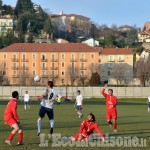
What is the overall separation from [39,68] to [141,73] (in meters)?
26.7

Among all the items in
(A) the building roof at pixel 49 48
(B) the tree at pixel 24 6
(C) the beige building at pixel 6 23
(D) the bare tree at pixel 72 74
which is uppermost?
(B) the tree at pixel 24 6

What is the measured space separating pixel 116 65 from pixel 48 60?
1787cm

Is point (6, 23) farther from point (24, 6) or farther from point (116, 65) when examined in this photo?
point (116, 65)

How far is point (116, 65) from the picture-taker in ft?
422

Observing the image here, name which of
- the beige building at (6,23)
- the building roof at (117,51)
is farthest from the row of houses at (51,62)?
the beige building at (6,23)

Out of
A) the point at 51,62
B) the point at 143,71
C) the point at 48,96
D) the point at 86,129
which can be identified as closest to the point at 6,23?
the point at 51,62

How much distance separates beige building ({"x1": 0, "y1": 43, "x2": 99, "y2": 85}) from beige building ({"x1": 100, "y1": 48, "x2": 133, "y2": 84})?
605cm

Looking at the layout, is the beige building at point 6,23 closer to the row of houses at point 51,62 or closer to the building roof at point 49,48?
the row of houses at point 51,62

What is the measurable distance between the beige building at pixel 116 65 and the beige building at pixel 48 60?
6.05m

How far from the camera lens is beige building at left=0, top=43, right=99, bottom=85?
409 feet

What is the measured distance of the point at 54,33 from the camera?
193625 mm

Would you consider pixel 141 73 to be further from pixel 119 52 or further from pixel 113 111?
pixel 113 111

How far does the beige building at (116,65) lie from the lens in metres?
125

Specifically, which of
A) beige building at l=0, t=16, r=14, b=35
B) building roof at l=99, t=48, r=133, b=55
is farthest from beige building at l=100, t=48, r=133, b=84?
beige building at l=0, t=16, r=14, b=35
